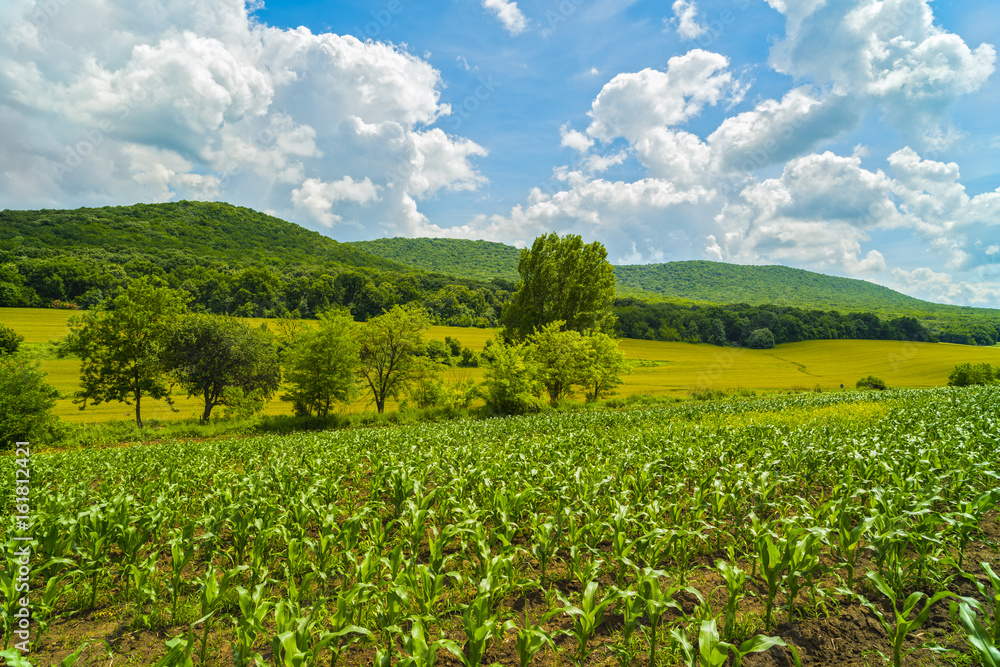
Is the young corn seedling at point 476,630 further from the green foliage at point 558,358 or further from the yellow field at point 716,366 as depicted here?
the green foliage at point 558,358

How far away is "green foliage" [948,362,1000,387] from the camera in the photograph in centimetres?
4738

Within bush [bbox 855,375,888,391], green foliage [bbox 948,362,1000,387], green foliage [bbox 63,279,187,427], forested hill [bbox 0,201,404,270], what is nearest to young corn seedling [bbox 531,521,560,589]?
green foliage [bbox 63,279,187,427]

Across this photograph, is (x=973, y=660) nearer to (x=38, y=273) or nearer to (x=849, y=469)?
(x=849, y=469)

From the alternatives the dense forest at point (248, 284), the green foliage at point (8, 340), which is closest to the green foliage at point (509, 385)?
the dense forest at point (248, 284)

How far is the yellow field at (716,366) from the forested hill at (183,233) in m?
35.8

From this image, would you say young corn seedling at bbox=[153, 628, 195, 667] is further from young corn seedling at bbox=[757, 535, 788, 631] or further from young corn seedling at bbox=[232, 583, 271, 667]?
young corn seedling at bbox=[757, 535, 788, 631]

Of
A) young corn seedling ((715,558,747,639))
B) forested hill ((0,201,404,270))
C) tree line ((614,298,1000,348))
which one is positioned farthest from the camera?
tree line ((614,298,1000,348))

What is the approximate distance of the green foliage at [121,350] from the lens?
29.8 metres

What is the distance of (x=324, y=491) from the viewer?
7555mm

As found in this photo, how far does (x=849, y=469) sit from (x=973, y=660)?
15.0ft

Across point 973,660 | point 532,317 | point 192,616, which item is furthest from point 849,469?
point 532,317

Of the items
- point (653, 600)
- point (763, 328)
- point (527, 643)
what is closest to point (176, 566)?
point (527, 643)

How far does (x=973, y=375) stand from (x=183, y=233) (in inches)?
6691

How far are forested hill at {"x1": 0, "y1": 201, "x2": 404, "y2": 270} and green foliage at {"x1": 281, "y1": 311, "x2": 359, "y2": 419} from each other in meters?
88.9
